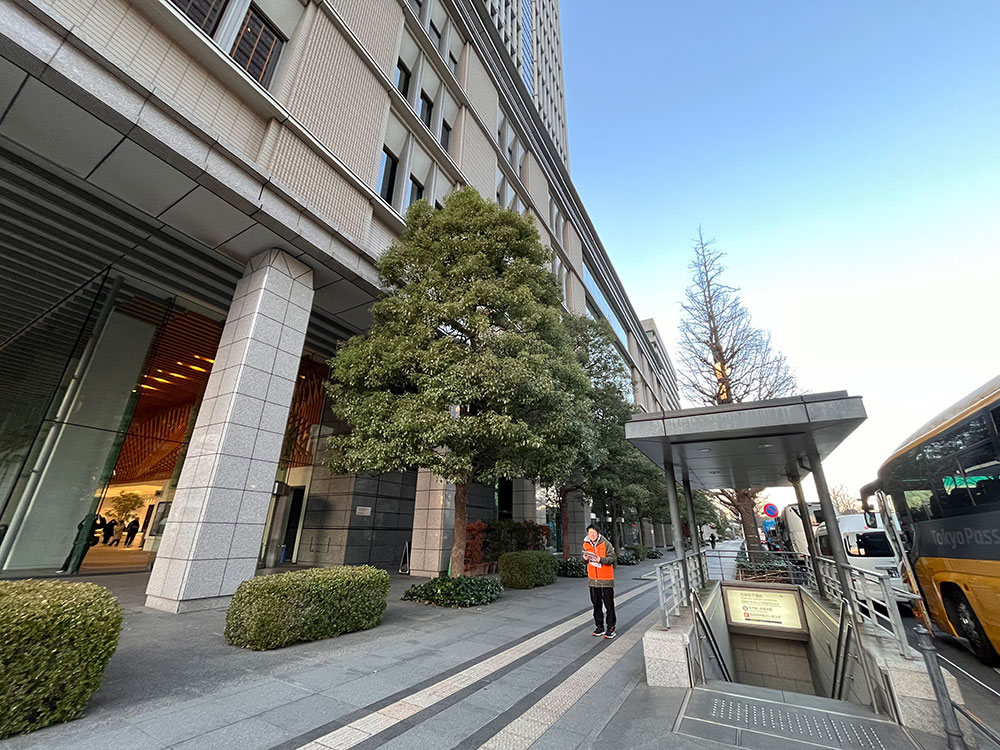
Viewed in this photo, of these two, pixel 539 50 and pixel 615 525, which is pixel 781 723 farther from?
pixel 539 50

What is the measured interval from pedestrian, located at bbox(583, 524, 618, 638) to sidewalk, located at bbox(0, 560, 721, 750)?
0.99 feet

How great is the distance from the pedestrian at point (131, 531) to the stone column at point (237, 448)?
9.41 meters

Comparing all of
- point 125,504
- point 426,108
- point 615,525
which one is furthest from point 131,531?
point 615,525

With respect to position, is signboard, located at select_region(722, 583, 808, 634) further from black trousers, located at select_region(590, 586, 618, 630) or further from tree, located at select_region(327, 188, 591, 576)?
tree, located at select_region(327, 188, 591, 576)

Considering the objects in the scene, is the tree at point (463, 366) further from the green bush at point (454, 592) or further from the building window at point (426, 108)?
the building window at point (426, 108)

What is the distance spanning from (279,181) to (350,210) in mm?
1961

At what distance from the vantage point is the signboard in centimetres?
980

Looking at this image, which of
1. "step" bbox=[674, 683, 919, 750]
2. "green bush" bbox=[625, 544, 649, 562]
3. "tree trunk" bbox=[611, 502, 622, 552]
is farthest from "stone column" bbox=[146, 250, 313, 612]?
"green bush" bbox=[625, 544, 649, 562]

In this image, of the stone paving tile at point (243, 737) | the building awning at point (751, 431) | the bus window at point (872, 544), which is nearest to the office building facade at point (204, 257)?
the stone paving tile at point (243, 737)

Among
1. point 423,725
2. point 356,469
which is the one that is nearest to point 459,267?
point 356,469

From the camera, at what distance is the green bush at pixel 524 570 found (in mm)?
11852

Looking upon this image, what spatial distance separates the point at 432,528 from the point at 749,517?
12085 mm

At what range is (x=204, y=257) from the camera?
32.8 feet

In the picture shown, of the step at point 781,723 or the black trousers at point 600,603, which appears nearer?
the step at point 781,723
